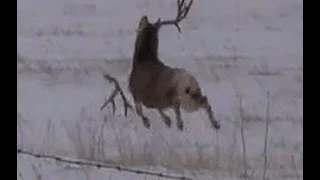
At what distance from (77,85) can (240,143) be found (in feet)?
1.64

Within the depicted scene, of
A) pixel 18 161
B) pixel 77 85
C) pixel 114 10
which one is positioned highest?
pixel 114 10

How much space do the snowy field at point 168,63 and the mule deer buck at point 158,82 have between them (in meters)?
0.02

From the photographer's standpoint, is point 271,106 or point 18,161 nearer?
point 271,106

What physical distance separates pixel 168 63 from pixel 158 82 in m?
0.07

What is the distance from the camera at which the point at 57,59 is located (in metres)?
3.43

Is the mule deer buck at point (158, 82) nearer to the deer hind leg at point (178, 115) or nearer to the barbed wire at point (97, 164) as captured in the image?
the deer hind leg at point (178, 115)

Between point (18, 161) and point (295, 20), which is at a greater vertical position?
point (295, 20)

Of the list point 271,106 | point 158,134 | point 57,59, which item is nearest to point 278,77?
point 271,106

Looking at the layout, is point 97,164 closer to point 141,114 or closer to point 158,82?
point 141,114

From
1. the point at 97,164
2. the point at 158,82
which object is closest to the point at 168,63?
the point at 158,82

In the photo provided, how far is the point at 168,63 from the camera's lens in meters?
3.34

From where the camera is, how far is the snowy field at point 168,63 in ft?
10.7

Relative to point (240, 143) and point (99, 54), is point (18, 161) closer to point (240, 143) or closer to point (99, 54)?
point (99, 54)

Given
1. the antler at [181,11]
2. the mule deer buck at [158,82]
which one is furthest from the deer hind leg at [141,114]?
the antler at [181,11]
